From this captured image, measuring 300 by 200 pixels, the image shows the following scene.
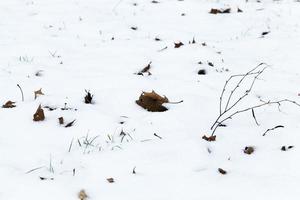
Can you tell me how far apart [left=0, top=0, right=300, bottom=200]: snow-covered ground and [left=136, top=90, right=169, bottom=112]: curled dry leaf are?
0.08 metres

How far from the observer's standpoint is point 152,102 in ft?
13.3

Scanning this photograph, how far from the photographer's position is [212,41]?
243 inches

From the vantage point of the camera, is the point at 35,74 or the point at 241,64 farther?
the point at 241,64

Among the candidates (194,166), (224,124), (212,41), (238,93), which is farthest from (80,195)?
(212,41)

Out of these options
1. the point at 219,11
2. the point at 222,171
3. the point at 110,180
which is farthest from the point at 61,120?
the point at 219,11

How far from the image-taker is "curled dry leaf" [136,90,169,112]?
13.2ft

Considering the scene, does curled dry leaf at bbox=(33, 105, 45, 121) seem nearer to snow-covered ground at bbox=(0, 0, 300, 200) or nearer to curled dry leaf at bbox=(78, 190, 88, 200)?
snow-covered ground at bbox=(0, 0, 300, 200)

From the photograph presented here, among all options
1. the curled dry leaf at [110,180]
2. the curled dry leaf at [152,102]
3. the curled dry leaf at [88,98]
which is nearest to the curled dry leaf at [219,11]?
the curled dry leaf at [152,102]

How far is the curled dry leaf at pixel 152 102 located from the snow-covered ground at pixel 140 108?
0.08m

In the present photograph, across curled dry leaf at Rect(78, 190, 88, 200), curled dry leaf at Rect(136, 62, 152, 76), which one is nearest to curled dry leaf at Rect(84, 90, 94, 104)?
curled dry leaf at Rect(136, 62, 152, 76)

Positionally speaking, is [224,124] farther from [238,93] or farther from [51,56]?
[51,56]

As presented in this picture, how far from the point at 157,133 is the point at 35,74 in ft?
5.68

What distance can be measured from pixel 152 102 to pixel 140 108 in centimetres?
12

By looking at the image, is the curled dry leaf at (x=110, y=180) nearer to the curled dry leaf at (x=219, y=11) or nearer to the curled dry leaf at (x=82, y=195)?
the curled dry leaf at (x=82, y=195)
